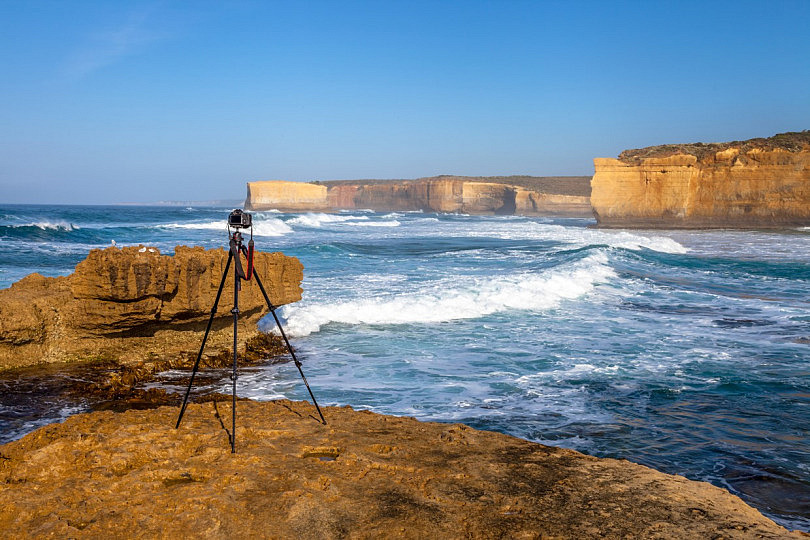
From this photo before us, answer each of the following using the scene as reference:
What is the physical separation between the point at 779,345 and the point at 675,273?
11.1 m

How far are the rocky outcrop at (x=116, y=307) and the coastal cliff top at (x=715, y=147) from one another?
4880 cm

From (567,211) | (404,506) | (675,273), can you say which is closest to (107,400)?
(404,506)

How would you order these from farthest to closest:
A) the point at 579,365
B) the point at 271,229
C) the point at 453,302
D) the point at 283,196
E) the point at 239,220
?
the point at 283,196 → the point at 271,229 → the point at 453,302 → the point at 579,365 → the point at 239,220

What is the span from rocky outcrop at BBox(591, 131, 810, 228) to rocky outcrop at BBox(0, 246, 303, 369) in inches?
1878

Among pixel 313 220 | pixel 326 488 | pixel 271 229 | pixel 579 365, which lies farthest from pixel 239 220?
pixel 313 220

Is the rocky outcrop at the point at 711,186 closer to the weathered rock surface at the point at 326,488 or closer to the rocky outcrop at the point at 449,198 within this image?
the weathered rock surface at the point at 326,488

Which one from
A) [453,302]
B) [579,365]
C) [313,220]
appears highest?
[313,220]

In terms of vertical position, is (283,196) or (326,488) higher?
(283,196)

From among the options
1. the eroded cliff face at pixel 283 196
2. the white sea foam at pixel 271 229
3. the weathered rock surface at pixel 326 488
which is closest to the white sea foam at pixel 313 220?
the white sea foam at pixel 271 229

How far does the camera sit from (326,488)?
3314mm

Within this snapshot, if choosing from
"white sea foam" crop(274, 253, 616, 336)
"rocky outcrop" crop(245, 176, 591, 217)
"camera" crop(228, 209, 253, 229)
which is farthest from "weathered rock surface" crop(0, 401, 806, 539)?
"rocky outcrop" crop(245, 176, 591, 217)

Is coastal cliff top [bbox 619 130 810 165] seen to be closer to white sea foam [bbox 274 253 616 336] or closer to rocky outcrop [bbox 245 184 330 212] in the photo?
white sea foam [bbox 274 253 616 336]

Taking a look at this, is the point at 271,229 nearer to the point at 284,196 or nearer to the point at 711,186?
the point at 711,186

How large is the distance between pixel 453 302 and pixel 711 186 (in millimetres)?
42469
